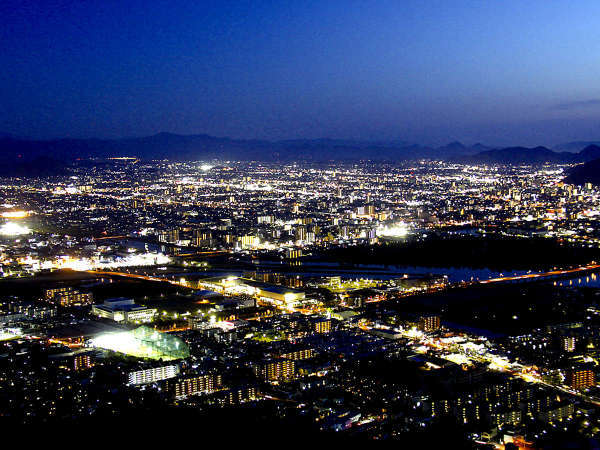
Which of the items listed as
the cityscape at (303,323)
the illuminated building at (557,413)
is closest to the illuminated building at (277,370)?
the cityscape at (303,323)

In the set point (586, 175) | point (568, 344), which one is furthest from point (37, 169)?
point (568, 344)

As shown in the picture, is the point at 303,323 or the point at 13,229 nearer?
the point at 303,323

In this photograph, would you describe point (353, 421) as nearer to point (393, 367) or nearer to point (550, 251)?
→ point (393, 367)

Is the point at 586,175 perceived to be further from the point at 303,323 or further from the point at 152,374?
the point at 152,374

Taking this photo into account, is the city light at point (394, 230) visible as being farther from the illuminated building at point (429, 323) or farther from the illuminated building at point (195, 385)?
the illuminated building at point (195, 385)

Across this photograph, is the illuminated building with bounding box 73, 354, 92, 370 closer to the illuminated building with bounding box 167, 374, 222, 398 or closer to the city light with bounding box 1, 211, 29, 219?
the illuminated building with bounding box 167, 374, 222, 398

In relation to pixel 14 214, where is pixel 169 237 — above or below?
below

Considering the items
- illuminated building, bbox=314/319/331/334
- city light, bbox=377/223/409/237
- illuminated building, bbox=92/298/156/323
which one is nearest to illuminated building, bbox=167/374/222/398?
illuminated building, bbox=314/319/331/334
